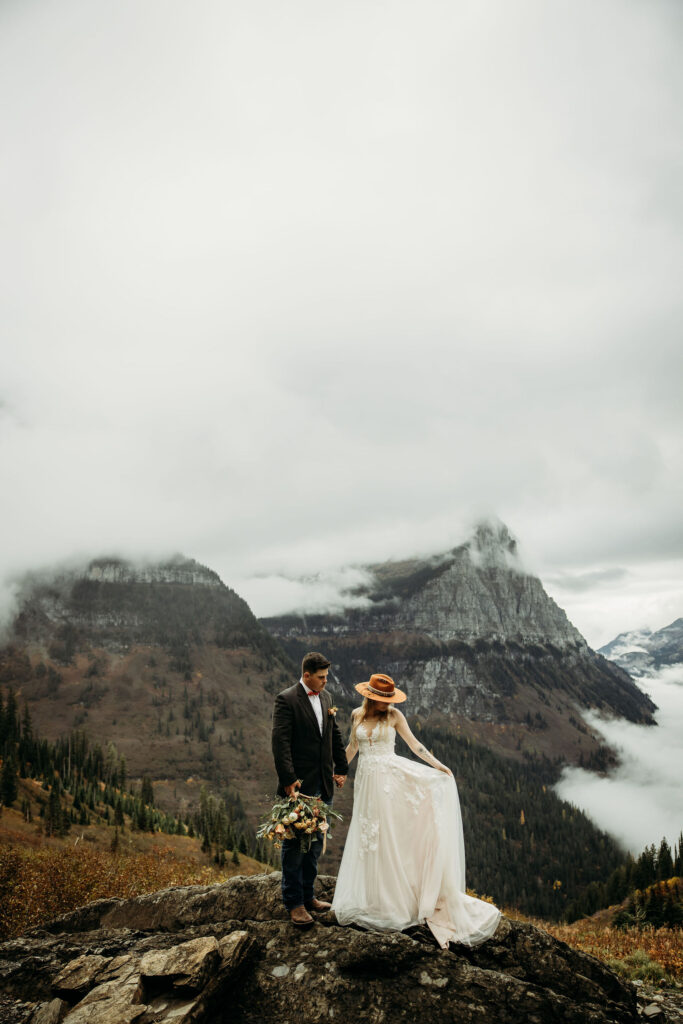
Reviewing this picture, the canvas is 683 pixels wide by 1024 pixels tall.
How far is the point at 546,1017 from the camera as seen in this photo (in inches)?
273

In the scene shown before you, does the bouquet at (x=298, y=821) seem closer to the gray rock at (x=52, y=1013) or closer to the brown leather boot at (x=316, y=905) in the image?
the brown leather boot at (x=316, y=905)

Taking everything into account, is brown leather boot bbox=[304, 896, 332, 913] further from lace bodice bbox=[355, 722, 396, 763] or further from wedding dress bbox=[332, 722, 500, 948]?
lace bodice bbox=[355, 722, 396, 763]

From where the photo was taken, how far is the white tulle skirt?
29.4ft

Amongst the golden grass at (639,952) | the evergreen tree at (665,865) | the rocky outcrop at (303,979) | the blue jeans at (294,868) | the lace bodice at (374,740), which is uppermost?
the lace bodice at (374,740)

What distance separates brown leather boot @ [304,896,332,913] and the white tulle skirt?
1.52 feet

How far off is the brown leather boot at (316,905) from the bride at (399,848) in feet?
1.59

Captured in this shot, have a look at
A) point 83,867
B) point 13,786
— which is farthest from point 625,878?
point 83,867

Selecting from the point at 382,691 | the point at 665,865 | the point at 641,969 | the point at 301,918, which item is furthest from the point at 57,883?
the point at 665,865

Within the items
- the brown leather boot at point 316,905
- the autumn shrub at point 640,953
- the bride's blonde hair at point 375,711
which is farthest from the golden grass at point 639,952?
the bride's blonde hair at point 375,711

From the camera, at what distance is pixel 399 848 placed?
372 inches

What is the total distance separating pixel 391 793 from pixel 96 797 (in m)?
98.2

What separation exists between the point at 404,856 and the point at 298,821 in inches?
87.9

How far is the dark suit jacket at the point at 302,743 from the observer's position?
927cm

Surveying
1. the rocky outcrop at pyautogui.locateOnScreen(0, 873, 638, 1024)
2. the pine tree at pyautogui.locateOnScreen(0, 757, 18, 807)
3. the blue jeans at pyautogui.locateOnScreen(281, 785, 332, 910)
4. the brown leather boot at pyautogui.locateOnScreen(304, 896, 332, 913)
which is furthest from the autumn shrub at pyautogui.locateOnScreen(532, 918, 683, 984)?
the pine tree at pyautogui.locateOnScreen(0, 757, 18, 807)
